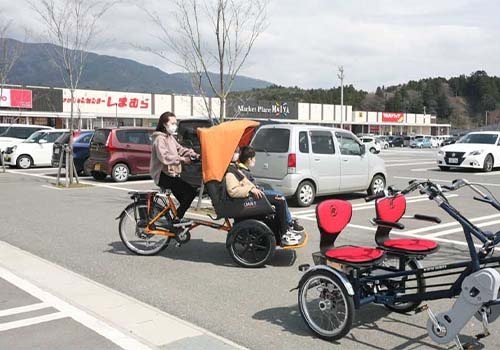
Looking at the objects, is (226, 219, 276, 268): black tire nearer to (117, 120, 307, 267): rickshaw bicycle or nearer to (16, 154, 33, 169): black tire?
(117, 120, 307, 267): rickshaw bicycle

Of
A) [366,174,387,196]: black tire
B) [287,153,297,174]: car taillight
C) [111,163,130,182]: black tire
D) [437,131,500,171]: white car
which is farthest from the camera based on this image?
[437,131,500,171]: white car

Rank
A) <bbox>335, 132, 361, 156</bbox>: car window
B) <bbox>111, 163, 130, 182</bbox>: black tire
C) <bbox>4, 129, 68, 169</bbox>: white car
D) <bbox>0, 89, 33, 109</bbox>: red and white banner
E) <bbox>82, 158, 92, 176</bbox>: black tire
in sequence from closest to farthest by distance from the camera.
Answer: <bbox>335, 132, 361, 156</bbox>: car window, <bbox>111, 163, 130, 182</bbox>: black tire, <bbox>82, 158, 92, 176</bbox>: black tire, <bbox>4, 129, 68, 169</bbox>: white car, <bbox>0, 89, 33, 109</bbox>: red and white banner

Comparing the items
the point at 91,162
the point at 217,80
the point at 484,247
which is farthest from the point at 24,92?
the point at 484,247

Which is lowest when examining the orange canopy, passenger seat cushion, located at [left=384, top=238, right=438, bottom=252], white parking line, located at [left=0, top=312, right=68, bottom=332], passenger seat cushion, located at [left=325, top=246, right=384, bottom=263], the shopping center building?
white parking line, located at [left=0, top=312, right=68, bottom=332]

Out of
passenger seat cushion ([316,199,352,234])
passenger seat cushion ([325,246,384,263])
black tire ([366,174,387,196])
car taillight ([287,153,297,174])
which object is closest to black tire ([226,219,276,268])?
passenger seat cushion ([316,199,352,234])

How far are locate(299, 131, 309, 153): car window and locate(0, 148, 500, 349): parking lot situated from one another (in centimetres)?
129

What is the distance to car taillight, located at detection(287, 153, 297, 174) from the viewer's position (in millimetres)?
11898

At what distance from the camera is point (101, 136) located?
18297 mm

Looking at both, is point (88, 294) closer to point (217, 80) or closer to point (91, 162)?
point (217, 80)

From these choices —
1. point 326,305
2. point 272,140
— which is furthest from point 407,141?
point 326,305

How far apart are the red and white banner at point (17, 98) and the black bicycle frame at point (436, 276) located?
4427cm

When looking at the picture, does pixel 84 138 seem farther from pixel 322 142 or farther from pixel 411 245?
pixel 411 245

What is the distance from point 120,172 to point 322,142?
8037mm

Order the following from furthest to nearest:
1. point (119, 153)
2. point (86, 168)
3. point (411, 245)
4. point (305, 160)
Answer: point (86, 168)
point (119, 153)
point (305, 160)
point (411, 245)
